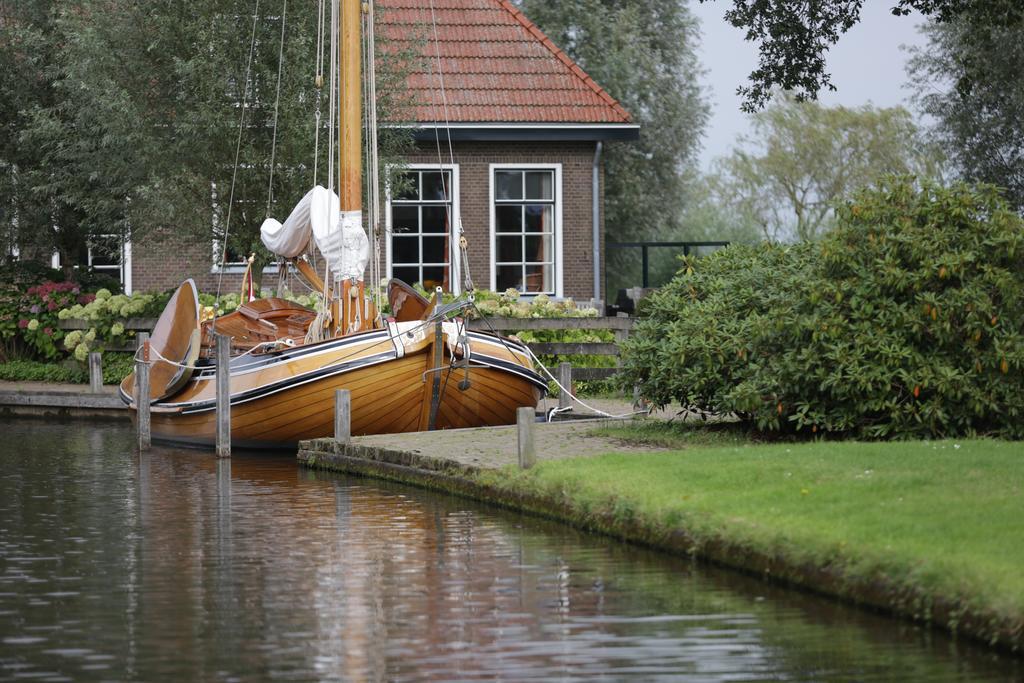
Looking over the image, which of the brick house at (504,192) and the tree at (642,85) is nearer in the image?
the brick house at (504,192)

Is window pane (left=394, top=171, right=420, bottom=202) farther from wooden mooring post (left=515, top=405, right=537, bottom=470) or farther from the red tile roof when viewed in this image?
wooden mooring post (left=515, top=405, right=537, bottom=470)

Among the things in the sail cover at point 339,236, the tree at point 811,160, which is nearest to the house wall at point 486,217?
the sail cover at point 339,236

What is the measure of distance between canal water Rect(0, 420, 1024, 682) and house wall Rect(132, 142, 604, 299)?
17.8 m

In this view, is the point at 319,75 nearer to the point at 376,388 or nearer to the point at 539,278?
the point at 376,388

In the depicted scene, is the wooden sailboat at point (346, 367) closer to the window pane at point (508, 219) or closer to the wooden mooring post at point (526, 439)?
the wooden mooring post at point (526, 439)

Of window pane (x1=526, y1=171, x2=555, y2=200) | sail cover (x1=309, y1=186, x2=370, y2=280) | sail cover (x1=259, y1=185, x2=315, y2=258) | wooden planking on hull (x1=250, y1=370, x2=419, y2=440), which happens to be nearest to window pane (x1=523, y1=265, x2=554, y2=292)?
window pane (x1=526, y1=171, x2=555, y2=200)

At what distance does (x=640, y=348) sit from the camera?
A: 655 inches

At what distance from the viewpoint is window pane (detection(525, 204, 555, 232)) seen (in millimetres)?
32000

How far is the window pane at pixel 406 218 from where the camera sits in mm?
31609

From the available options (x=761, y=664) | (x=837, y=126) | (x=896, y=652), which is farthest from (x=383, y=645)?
(x=837, y=126)

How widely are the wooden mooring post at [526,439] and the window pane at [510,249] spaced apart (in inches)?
720

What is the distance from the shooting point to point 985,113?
129ft

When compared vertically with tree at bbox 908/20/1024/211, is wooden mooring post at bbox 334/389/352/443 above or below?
below

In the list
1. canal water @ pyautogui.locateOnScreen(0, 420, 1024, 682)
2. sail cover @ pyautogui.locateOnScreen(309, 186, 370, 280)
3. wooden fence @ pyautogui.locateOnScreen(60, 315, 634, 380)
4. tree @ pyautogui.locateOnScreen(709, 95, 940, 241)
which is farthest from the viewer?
tree @ pyautogui.locateOnScreen(709, 95, 940, 241)
